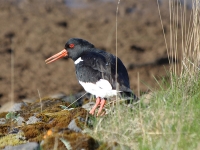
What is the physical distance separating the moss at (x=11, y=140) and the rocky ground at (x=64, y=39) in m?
2.43

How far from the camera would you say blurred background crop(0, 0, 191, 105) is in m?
12.7

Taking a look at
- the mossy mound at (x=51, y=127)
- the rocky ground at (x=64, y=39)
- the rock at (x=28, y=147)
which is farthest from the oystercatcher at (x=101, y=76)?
the rock at (x=28, y=147)

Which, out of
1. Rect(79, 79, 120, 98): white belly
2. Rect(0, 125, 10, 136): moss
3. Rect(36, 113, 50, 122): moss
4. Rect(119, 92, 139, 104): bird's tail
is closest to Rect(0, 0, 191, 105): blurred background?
Rect(79, 79, 120, 98): white belly

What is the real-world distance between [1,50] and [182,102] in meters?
8.46

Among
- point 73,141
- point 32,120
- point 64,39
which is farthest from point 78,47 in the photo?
point 64,39

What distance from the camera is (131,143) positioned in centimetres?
577

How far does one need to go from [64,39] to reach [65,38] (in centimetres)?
6

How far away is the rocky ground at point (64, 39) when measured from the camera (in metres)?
12.6

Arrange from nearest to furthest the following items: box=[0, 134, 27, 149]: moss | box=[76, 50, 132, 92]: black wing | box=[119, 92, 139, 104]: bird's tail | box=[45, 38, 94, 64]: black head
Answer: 1. box=[0, 134, 27, 149]: moss
2. box=[119, 92, 139, 104]: bird's tail
3. box=[76, 50, 132, 92]: black wing
4. box=[45, 38, 94, 64]: black head

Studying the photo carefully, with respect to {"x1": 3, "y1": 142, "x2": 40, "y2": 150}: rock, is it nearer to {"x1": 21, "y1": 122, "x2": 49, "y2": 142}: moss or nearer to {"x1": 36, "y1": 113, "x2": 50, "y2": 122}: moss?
{"x1": 21, "y1": 122, "x2": 49, "y2": 142}: moss

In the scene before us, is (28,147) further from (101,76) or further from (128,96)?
(101,76)

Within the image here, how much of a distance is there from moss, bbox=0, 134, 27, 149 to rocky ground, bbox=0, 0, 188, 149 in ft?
7.97

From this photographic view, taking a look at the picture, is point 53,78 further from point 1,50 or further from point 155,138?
point 155,138

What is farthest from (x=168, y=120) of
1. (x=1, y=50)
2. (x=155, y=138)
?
(x=1, y=50)
